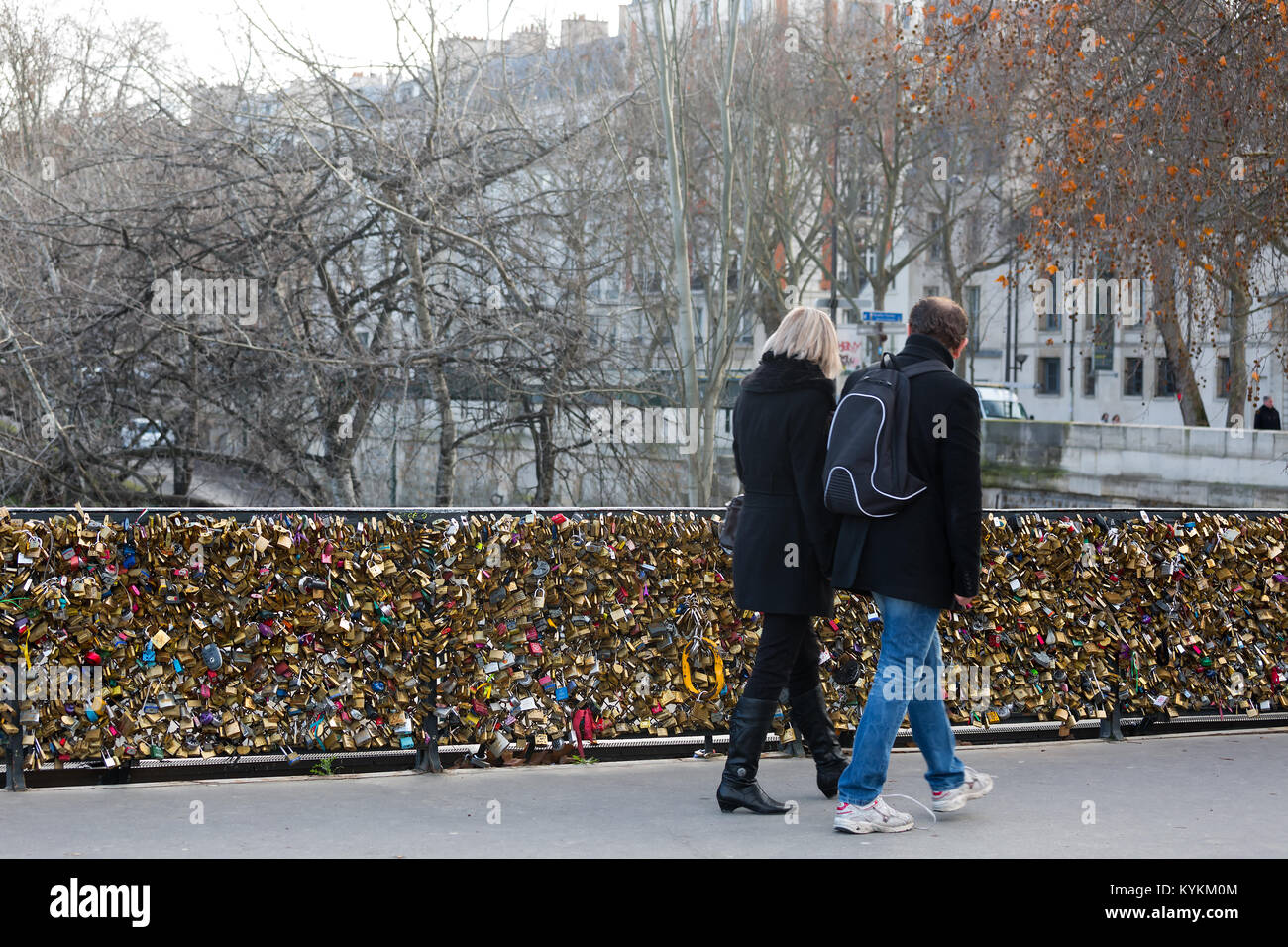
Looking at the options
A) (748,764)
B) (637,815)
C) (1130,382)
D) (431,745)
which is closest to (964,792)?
(748,764)

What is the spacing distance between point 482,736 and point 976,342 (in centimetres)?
5301

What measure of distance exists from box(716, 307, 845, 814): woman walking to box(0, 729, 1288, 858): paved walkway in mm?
354

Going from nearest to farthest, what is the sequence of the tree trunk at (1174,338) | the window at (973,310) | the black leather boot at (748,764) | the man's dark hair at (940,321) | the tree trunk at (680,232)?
the man's dark hair at (940,321) → the black leather boot at (748,764) → the tree trunk at (1174,338) → the tree trunk at (680,232) → the window at (973,310)

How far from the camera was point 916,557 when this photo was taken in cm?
521

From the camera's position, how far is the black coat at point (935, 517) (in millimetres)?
5172

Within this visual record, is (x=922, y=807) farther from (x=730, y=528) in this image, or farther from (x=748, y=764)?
(x=730, y=528)

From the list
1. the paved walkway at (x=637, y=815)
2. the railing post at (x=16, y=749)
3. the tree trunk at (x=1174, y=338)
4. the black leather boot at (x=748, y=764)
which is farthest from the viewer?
the tree trunk at (x=1174, y=338)

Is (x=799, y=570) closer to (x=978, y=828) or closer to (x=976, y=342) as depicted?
(x=978, y=828)

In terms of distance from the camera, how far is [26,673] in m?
5.89

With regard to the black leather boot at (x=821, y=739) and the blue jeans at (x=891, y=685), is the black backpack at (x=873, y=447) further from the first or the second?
the black leather boot at (x=821, y=739)

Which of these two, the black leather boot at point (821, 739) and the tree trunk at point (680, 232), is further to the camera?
the tree trunk at point (680, 232)

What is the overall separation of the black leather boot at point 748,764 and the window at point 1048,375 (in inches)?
2397

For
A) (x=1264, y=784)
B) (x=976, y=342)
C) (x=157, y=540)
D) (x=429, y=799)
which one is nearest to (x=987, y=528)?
(x=1264, y=784)

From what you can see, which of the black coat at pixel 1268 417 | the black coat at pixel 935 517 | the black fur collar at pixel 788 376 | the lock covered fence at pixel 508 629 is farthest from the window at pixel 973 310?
the black coat at pixel 935 517
